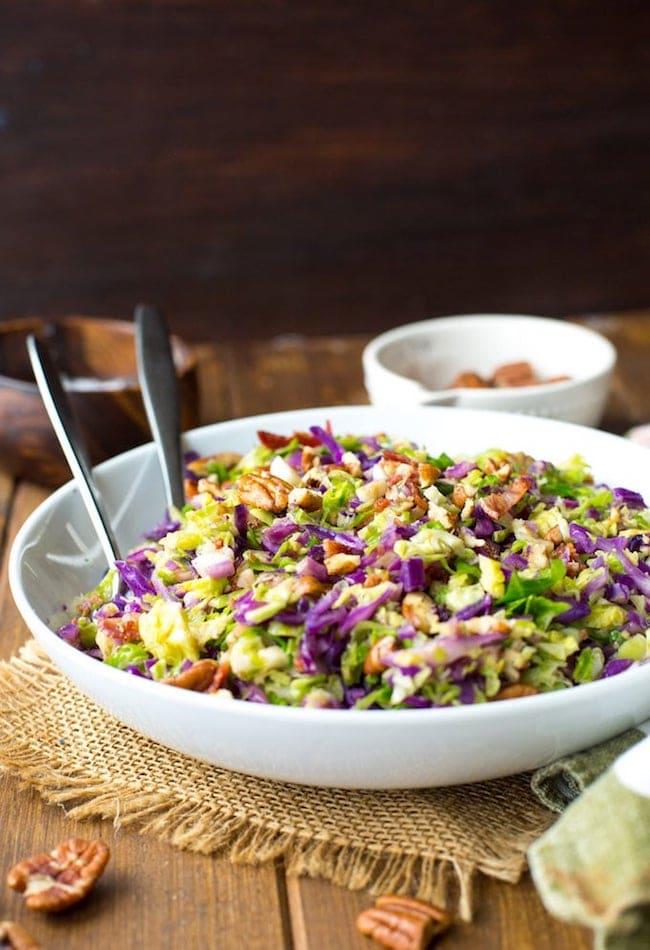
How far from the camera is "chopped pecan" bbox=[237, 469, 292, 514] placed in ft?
5.67

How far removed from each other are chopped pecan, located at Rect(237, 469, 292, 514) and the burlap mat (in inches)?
14.9

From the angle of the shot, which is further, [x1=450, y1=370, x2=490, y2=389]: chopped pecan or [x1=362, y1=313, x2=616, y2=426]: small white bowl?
[x1=450, y1=370, x2=490, y2=389]: chopped pecan

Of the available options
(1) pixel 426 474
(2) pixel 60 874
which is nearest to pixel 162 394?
(1) pixel 426 474

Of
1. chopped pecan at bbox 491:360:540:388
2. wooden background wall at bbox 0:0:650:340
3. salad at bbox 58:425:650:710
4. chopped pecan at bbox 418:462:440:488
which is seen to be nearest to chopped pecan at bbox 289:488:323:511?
salad at bbox 58:425:650:710

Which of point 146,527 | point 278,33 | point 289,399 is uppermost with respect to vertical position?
point 278,33

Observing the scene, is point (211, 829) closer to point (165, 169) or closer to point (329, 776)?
point (329, 776)

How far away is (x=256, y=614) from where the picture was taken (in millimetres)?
1445

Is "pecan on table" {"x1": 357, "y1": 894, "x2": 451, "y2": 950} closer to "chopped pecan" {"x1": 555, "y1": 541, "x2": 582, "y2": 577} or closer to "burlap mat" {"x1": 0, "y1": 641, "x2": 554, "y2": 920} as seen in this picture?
"burlap mat" {"x1": 0, "y1": 641, "x2": 554, "y2": 920}

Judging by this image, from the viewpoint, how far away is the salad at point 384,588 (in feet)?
4.62

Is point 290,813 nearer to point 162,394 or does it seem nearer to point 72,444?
point 72,444

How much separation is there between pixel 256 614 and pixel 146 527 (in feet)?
2.47

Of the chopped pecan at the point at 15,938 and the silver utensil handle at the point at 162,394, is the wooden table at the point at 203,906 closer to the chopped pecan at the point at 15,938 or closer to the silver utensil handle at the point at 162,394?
the chopped pecan at the point at 15,938

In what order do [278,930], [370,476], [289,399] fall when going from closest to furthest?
1. [278,930]
2. [370,476]
3. [289,399]

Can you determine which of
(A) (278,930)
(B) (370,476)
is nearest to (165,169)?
(B) (370,476)
